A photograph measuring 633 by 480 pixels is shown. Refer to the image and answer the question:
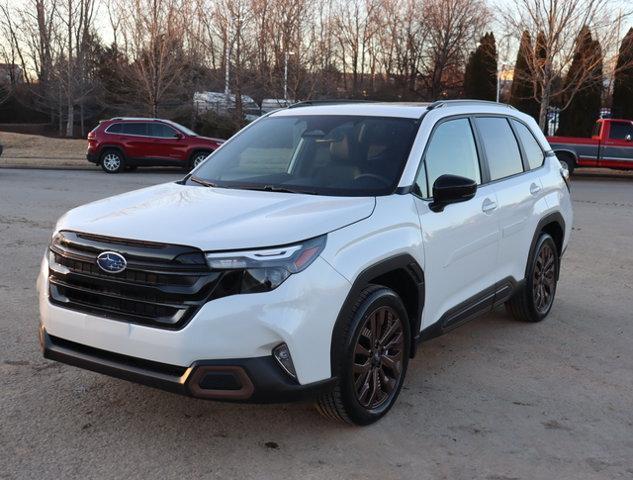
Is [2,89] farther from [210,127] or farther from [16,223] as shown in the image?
[16,223]

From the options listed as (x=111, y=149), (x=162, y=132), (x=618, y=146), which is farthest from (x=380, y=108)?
(x=618, y=146)

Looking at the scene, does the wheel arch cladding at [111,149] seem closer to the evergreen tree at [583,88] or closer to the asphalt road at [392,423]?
the evergreen tree at [583,88]

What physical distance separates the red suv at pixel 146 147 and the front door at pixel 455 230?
55.6ft

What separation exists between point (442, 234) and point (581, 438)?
140cm

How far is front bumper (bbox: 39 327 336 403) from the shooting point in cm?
323

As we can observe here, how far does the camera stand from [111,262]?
341 centimetres

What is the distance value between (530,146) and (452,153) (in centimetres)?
156

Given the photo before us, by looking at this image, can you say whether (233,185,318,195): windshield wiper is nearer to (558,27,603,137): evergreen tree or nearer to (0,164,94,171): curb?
(0,164,94,171): curb

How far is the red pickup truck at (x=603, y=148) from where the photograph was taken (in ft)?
68.3

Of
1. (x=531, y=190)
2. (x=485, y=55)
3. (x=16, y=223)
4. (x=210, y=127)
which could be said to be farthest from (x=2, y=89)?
(x=531, y=190)

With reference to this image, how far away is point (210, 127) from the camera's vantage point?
31.7 metres

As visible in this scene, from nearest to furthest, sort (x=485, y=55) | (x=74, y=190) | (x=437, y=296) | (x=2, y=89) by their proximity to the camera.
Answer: (x=437, y=296) → (x=74, y=190) → (x=485, y=55) → (x=2, y=89)

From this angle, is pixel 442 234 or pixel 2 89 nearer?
pixel 442 234

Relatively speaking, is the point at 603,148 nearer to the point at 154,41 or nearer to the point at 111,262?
the point at 154,41
